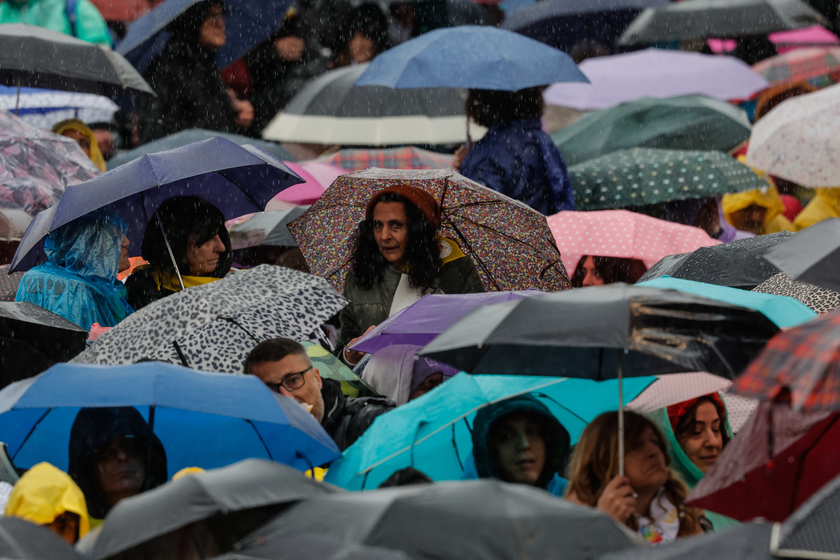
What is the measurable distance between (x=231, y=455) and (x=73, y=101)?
19.3ft

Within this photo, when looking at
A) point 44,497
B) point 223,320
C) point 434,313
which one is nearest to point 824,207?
point 434,313

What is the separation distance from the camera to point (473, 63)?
26.1ft

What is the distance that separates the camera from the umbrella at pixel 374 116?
9844mm

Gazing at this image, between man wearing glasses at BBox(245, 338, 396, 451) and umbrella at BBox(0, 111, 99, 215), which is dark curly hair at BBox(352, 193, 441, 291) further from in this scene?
umbrella at BBox(0, 111, 99, 215)

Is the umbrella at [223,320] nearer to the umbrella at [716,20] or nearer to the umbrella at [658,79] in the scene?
the umbrella at [658,79]

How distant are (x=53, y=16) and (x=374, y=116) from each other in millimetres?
2466

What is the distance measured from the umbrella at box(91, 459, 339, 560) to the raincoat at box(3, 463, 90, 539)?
64cm

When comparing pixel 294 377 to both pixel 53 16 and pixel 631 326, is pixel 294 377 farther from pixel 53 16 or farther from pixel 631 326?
pixel 53 16

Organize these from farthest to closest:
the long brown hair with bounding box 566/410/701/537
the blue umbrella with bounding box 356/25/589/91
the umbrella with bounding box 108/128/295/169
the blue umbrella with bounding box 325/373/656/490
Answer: the umbrella with bounding box 108/128/295/169 < the blue umbrella with bounding box 356/25/589/91 < the blue umbrella with bounding box 325/373/656/490 < the long brown hair with bounding box 566/410/701/537

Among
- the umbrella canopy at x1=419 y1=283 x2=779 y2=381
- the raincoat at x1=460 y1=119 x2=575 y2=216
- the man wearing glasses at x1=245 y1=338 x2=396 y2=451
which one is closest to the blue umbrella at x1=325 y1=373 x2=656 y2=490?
the man wearing glasses at x1=245 y1=338 x2=396 y2=451

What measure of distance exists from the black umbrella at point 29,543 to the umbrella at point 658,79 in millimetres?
8090

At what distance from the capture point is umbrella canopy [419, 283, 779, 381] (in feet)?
13.0

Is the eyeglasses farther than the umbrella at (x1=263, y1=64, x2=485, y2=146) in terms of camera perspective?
No

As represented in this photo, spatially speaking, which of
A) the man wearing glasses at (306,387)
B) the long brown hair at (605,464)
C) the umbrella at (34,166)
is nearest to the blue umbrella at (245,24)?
the umbrella at (34,166)
